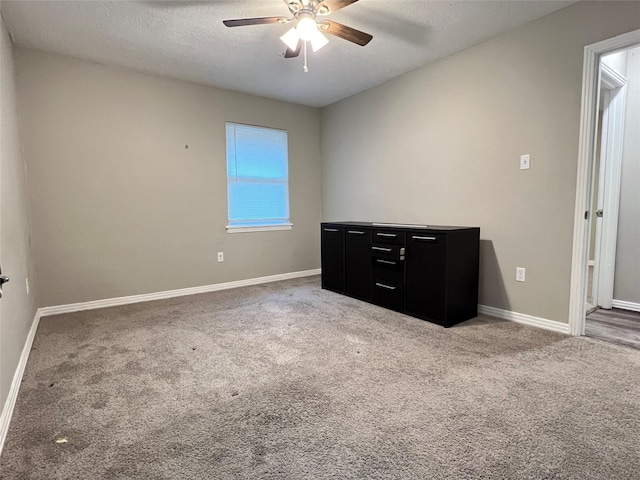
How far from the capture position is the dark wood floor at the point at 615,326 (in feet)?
8.10

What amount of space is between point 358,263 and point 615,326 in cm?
220

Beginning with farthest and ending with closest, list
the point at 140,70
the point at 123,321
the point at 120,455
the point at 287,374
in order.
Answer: the point at 140,70 < the point at 123,321 < the point at 287,374 < the point at 120,455

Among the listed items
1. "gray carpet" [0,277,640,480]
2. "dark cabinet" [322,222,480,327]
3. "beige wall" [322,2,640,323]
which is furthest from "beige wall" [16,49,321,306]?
"beige wall" [322,2,640,323]

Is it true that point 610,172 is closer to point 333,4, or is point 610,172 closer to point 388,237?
point 388,237

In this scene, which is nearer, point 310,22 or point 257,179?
point 310,22

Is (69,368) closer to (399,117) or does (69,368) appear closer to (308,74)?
(308,74)

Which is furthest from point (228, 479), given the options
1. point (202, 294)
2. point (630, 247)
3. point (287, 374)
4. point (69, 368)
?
point (630, 247)

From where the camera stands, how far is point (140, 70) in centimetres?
345

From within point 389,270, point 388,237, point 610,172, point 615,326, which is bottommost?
point 615,326

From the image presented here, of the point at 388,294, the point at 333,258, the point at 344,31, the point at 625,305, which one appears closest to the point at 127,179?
the point at 333,258

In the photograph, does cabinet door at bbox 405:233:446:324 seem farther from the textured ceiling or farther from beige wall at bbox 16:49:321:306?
beige wall at bbox 16:49:321:306

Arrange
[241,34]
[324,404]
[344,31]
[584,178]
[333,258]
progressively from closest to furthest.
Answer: [324,404] → [344,31] → [584,178] → [241,34] → [333,258]

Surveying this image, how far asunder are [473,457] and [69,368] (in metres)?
2.29

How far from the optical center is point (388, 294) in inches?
127
